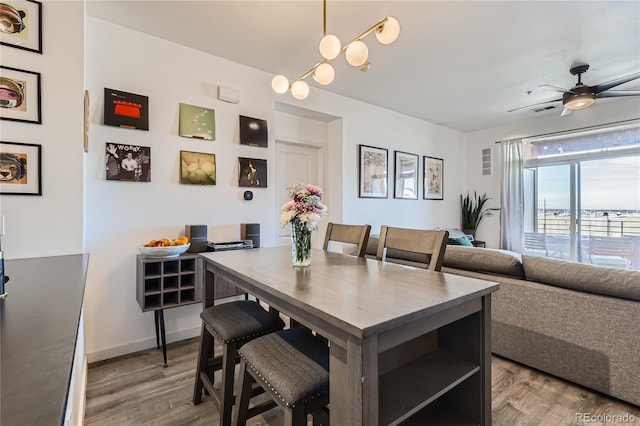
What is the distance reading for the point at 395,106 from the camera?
14.3 ft

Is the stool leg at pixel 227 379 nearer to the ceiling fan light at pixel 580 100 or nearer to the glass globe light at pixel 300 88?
the glass globe light at pixel 300 88

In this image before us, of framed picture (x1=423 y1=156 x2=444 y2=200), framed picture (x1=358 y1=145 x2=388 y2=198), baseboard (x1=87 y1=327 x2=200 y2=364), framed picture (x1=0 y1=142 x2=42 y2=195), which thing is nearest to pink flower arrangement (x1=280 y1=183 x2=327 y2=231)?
framed picture (x1=0 y1=142 x2=42 y2=195)

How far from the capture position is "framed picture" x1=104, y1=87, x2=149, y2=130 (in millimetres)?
2369

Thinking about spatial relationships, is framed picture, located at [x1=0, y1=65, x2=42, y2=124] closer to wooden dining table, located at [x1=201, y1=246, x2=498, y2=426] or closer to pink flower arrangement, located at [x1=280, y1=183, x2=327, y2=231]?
wooden dining table, located at [x1=201, y1=246, x2=498, y2=426]

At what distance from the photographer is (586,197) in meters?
4.47

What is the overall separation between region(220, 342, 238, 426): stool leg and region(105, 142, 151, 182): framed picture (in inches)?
69.1

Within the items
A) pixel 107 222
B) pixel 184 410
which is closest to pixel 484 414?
pixel 184 410

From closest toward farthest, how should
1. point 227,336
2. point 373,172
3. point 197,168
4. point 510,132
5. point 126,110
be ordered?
point 227,336
point 126,110
point 197,168
point 373,172
point 510,132

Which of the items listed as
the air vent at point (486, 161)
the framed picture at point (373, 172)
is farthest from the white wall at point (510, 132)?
the framed picture at point (373, 172)

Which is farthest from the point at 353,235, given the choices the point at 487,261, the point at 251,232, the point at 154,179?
the point at 154,179

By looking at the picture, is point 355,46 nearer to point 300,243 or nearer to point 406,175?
point 300,243

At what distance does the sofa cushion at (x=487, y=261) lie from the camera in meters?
2.19

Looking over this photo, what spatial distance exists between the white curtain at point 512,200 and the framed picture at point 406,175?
5.14 feet

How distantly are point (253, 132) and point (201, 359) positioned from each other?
2.19 metres
